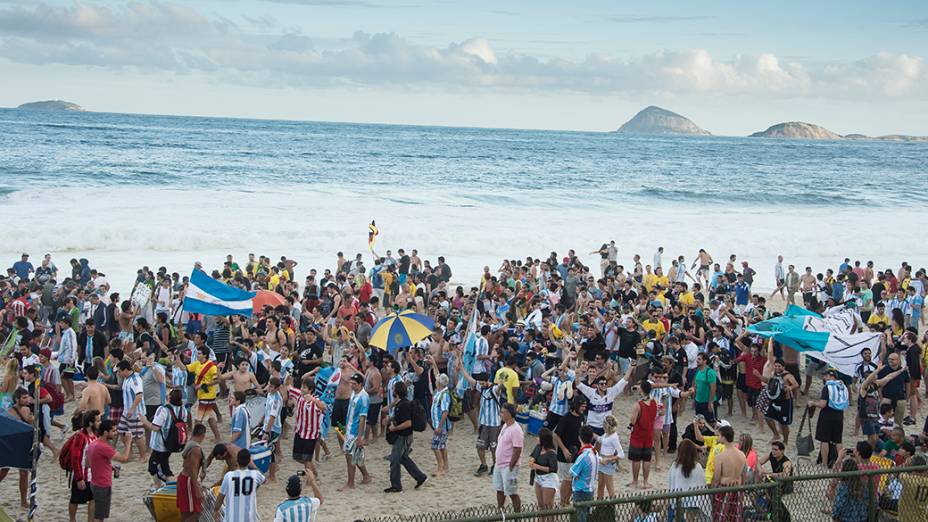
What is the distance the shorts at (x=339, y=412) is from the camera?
11859 mm

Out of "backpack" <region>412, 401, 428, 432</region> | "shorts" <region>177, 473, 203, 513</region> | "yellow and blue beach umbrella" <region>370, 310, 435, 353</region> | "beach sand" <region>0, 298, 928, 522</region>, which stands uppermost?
"yellow and blue beach umbrella" <region>370, 310, 435, 353</region>

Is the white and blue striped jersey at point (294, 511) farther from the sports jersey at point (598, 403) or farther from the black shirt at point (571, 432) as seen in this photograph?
the sports jersey at point (598, 403)

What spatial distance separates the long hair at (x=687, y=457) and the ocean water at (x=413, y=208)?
1862 centimetres

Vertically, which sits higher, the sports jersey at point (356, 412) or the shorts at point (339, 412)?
the sports jersey at point (356, 412)

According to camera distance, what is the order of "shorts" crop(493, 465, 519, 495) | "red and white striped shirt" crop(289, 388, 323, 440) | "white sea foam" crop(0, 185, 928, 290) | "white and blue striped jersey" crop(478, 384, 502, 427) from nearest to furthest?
"shorts" crop(493, 465, 519, 495) < "red and white striped shirt" crop(289, 388, 323, 440) < "white and blue striped jersey" crop(478, 384, 502, 427) < "white sea foam" crop(0, 185, 928, 290)

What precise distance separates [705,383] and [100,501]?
776 centimetres

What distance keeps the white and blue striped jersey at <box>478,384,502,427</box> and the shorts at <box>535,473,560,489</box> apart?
198 centimetres

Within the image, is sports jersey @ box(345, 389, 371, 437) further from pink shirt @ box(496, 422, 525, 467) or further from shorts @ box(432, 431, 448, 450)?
pink shirt @ box(496, 422, 525, 467)

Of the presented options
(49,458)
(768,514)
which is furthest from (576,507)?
(49,458)

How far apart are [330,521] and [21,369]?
4.70 m

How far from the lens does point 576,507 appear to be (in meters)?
7.31

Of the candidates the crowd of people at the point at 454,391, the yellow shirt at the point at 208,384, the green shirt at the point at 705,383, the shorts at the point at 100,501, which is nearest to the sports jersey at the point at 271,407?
the crowd of people at the point at 454,391

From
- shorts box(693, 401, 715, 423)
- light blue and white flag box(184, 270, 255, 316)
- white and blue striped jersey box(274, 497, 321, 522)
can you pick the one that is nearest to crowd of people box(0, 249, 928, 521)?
white and blue striped jersey box(274, 497, 321, 522)

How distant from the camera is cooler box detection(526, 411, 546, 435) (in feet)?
40.7
